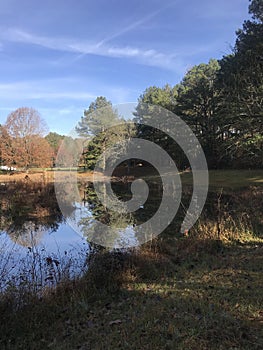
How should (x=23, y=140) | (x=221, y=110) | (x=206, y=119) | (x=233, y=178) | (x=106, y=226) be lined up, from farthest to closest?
(x=23, y=140)
(x=206, y=119)
(x=233, y=178)
(x=221, y=110)
(x=106, y=226)

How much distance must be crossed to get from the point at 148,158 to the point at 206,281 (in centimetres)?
3500

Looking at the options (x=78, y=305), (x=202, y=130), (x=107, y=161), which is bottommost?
(x=78, y=305)

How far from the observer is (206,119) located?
32.5 metres

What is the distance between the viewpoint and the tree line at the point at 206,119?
681 inches

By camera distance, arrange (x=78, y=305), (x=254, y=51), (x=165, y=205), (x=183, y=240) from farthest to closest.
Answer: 1. (x=254, y=51)
2. (x=165, y=205)
3. (x=183, y=240)
4. (x=78, y=305)

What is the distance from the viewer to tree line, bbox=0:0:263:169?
17.3m

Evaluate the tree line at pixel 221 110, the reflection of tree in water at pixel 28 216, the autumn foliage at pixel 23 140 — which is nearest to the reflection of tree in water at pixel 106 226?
the reflection of tree in water at pixel 28 216

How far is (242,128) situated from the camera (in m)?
17.7

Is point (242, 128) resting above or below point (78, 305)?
above

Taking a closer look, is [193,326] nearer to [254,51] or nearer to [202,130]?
[254,51]

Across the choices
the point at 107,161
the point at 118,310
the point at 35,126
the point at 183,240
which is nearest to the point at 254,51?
the point at 183,240

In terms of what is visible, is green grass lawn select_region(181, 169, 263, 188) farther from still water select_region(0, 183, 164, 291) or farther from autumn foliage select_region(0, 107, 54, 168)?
autumn foliage select_region(0, 107, 54, 168)

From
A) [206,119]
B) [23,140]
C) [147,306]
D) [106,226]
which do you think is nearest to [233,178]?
[206,119]

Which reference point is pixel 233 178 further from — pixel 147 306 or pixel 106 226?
pixel 147 306
